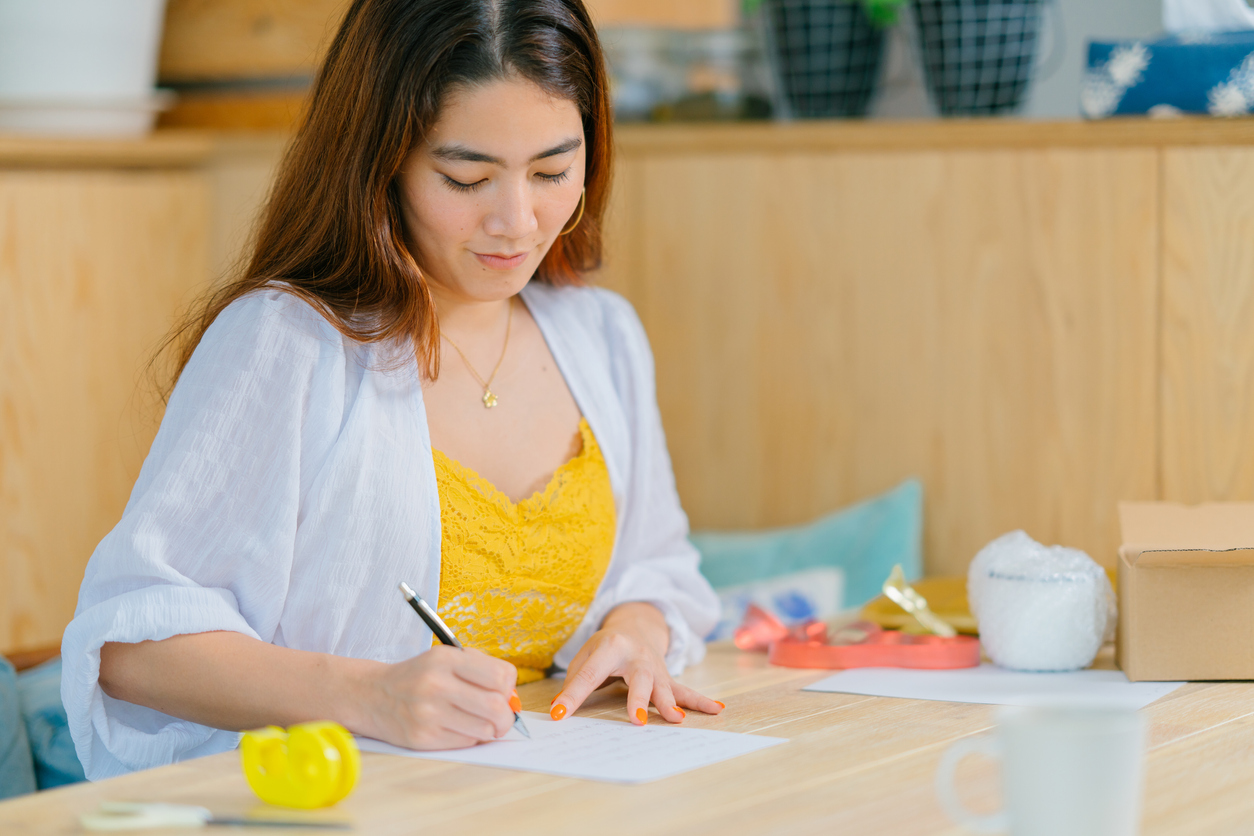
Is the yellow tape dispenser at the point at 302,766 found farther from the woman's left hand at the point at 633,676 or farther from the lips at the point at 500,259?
the lips at the point at 500,259

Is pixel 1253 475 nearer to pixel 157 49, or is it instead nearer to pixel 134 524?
pixel 134 524

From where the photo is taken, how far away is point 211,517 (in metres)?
1.15

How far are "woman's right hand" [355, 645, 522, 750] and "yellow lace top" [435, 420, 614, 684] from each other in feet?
0.85

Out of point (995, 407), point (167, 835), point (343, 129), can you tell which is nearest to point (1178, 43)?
point (995, 407)

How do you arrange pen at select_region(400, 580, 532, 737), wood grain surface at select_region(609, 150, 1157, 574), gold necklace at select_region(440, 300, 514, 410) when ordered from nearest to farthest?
1. pen at select_region(400, 580, 532, 737)
2. gold necklace at select_region(440, 300, 514, 410)
3. wood grain surface at select_region(609, 150, 1157, 574)

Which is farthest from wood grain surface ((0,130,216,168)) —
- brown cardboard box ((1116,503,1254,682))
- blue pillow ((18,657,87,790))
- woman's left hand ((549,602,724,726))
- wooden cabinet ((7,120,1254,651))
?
brown cardboard box ((1116,503,1254,682))

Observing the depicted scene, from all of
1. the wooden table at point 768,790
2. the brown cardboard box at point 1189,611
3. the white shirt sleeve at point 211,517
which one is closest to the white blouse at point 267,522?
the white shirt sleeve at point 211,517

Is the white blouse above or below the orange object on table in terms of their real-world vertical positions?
above

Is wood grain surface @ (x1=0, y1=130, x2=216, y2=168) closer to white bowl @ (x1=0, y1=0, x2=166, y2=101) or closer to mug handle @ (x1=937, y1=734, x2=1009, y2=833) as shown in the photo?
white bowl @ (x1=0, y1=0, x2=166, y2=101)

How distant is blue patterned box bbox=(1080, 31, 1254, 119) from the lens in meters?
1.62

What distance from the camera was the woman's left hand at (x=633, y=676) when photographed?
44.4 inches

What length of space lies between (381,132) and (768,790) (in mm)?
649

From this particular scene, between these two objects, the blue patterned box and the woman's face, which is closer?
the woman's face

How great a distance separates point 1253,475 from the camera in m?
1.67
